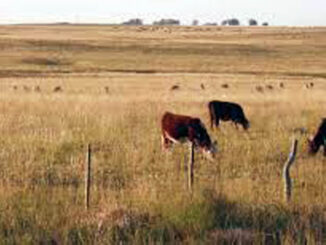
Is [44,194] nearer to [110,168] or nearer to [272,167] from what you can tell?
[110,168]

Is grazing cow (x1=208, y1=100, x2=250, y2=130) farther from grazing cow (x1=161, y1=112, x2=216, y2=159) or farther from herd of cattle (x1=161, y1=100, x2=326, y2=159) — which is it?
grazing cow (x1=161, y1=112, x2=216, y2=159)

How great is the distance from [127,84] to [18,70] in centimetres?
1817

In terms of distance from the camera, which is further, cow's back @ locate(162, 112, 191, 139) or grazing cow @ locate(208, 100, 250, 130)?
grazing cow @ locate(208, 100, 250, 130)

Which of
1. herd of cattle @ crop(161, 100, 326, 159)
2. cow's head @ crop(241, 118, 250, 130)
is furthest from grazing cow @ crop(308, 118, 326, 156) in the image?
cow's head @ crop(241, 118, 250, 130)

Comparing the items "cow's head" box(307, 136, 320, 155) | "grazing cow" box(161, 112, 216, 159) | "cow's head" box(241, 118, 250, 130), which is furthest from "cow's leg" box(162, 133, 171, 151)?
"cow's head" box(241, 118, 250, 130)

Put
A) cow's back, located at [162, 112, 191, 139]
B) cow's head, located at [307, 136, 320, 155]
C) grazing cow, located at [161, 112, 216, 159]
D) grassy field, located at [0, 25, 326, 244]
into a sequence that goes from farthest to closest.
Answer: cow's back, located at [162, 112, 191, 139] < grazing cow, located at [161, 112, 216, 159] < cow's head, located at [307, 136, 320, 155] < grassy field, located at [0, 25, 326, 244]

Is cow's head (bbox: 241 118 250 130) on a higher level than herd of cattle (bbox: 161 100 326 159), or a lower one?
lower

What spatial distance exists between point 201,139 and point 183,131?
2.95ft

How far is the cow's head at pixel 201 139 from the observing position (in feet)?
49.4

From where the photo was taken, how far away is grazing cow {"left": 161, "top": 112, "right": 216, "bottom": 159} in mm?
15922

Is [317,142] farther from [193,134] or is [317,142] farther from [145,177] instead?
[145,177]

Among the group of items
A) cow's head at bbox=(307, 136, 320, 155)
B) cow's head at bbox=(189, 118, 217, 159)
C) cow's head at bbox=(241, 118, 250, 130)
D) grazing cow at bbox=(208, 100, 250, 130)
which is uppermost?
cow's head at bbox=(189, 118, 217, 159)

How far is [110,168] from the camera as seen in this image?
13.6 meters

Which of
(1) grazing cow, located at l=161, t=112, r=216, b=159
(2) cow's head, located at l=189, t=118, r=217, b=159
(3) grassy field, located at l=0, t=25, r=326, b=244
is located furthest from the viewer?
(1) grazing cow, located at l=161, t=112, r=216, b=159
